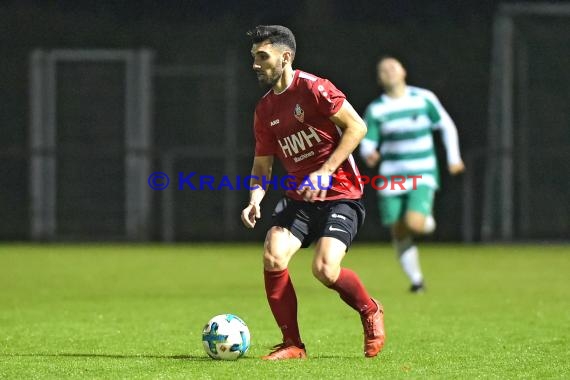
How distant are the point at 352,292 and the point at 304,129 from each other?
3.13ft

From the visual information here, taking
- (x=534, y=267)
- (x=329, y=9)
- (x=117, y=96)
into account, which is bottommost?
(x=534, y=267)

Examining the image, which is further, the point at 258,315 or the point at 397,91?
the point at 397,91

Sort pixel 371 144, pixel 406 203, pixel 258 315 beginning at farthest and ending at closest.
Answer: pixel 371 144
pixel 406 203
pixel 258 315

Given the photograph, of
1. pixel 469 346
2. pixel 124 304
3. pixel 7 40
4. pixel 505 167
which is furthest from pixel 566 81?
pixel 469 346

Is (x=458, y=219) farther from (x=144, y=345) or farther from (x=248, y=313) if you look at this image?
(x=144, y=345)

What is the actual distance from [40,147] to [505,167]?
7.00 meters

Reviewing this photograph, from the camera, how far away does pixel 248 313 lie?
33.4ft

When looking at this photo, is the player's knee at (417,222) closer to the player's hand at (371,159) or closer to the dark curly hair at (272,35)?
the player's hand at (371,159)

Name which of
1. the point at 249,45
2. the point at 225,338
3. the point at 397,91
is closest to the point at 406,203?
the point at 397,91

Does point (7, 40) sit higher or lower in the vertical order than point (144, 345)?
higher

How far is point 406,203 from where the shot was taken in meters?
12.1

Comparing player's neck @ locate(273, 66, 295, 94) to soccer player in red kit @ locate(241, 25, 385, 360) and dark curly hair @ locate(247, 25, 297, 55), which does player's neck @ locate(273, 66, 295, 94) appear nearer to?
soccer player in red kit @ locate(241, 25, 385, 360)

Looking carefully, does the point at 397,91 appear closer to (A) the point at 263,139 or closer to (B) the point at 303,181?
(A) the point at 263,139

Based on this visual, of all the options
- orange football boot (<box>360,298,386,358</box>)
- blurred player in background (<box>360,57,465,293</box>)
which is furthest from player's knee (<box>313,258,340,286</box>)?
blurred player in background (<box>360,57,465,293</box>)
